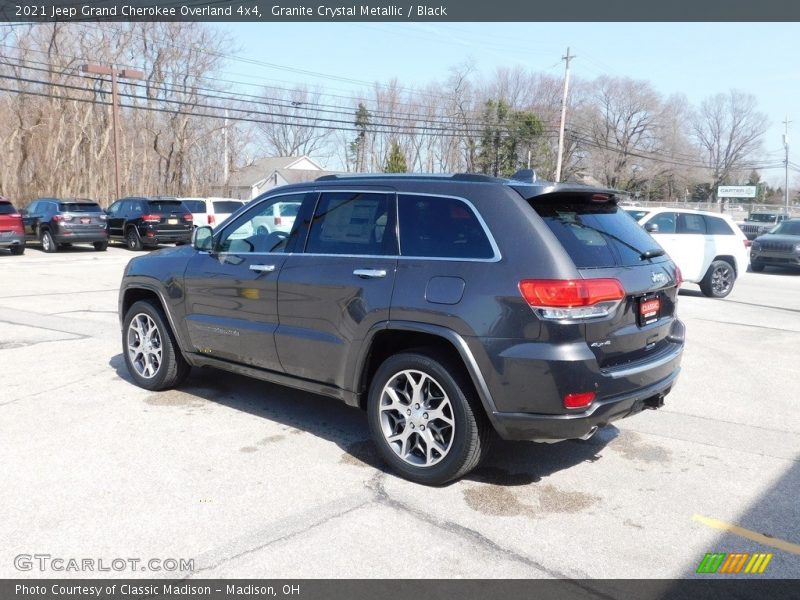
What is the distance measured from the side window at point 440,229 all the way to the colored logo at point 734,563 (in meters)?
1.91

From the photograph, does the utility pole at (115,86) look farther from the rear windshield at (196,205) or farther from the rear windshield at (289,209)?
the rear windshield at (289,209)

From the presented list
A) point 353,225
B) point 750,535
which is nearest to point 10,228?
point 353,225

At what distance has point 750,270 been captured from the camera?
21.6m

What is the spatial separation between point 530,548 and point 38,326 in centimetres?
767

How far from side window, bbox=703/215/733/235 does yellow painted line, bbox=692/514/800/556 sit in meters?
11.3

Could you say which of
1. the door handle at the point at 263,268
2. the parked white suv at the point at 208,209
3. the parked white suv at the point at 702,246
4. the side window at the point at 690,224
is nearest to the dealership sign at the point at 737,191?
the parked white suv at the point at 208,209

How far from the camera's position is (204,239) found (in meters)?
5.59

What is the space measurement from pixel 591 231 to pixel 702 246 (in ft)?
34.7

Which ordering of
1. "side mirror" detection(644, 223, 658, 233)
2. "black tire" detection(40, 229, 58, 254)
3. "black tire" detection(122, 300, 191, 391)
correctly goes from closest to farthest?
1. "black tire" detection(122, 300, 191, 391)
2. "side mirror" detection(644, 223, 658, 233)
3. "black tire" detection(40, 229, 58, 254)

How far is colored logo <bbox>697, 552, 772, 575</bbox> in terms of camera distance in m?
3.35

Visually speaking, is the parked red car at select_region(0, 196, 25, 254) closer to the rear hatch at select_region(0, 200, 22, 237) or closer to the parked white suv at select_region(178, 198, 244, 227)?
the rear hatch at select_region(0, 200, 22, 237)

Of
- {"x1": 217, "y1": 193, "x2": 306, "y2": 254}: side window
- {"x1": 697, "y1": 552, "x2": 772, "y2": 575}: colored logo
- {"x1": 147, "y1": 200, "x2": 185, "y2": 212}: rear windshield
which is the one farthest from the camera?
{"x1": 147, "y1": 200, "x2": 185, "y2": 212}: rear windshield

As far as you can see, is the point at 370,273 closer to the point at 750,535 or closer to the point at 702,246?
the point at 750,535

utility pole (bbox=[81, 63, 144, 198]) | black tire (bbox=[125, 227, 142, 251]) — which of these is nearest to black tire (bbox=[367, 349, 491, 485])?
black tire (bbox=[125, 227, 142, 251])
